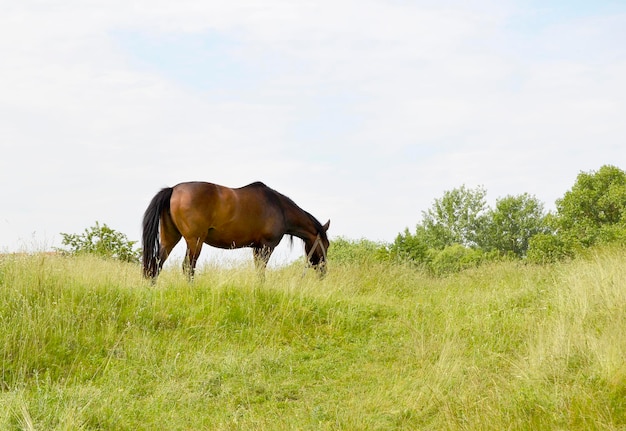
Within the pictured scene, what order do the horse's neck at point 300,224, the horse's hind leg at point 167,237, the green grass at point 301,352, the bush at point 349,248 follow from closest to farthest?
the green grass at point 301,352, the horse's hind leg at point 167,237, the horse's neck at point 300,224, the bush at point 349,248

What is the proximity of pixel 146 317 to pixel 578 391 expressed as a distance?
6.02m

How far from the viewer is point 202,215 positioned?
12.3 metres

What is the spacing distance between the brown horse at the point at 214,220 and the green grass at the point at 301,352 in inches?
27.4

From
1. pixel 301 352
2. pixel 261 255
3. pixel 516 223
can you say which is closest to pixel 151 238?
pixel 261 255

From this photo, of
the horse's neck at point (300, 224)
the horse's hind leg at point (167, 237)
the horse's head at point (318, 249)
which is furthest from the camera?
the horse's head at point (318, 249)

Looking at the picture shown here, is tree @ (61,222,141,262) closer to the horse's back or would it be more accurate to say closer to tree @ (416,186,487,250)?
the horse's back

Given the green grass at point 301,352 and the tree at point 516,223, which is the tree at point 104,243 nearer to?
the green grass at point 301,352

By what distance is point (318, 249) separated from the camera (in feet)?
46.7

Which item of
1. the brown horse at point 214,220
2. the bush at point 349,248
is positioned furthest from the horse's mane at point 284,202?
the bush at point 349,248

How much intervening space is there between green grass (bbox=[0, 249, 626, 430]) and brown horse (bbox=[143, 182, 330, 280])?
0.70 m

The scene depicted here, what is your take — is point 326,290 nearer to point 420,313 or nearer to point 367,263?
point 420,313

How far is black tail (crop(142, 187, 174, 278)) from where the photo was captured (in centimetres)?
1210

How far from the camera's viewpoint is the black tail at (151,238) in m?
12.1

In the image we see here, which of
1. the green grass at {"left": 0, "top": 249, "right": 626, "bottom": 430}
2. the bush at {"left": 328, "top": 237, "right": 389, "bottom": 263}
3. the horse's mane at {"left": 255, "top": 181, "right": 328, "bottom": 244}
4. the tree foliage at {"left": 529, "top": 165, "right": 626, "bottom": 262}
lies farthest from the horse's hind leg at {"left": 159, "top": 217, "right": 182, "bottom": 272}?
the tree foliage at {"left": 529, "top": 165, "right": 626, "bottom": 262}
